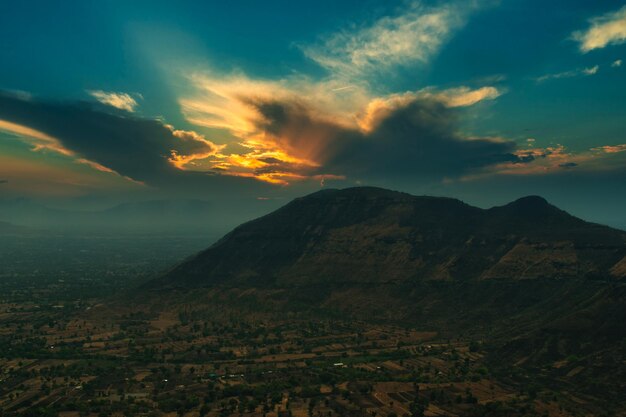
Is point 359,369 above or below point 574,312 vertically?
below

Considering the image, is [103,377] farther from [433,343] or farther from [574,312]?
[574,312]

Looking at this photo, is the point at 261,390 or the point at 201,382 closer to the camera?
the point at 261,390

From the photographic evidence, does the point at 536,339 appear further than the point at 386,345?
No

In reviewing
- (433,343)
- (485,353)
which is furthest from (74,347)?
(485,353)

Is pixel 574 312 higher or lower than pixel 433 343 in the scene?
higher

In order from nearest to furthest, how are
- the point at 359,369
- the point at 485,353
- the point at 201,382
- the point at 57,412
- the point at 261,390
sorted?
the point at 57,412
the point at 261,390
the point at 201,382
the point at 359,369
the point at 485,353

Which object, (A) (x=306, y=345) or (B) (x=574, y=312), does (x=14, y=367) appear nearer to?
(A) (x=306, y=345)

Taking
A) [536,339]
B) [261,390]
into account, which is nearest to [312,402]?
[261,390]

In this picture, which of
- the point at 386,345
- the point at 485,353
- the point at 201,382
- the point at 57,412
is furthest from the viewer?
the point at 386,345

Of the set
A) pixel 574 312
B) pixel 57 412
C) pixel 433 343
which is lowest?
pixel 57 412
